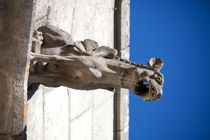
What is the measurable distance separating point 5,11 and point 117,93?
2066mm

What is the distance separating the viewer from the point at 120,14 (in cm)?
298

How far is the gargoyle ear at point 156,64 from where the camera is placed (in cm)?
124

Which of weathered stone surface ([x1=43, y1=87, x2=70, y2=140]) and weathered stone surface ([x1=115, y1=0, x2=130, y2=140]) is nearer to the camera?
weathered stone surface ([x1=43, y1=87, x2=70, y2=140])

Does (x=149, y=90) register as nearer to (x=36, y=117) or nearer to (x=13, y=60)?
(x=13, y=60)

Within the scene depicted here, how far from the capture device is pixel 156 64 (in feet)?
4.11

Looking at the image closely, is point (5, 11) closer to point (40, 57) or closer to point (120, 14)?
point (40, 57)

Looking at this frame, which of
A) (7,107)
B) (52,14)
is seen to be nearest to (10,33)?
(7,107)

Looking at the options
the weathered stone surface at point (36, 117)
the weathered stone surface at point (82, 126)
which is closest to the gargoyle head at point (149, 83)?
the weathered stone surface at point (36, 117)

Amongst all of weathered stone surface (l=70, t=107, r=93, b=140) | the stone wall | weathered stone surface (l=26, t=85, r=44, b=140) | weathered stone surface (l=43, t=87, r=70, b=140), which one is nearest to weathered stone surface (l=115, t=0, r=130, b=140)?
the stone wall

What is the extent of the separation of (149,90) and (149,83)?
0.09 ft

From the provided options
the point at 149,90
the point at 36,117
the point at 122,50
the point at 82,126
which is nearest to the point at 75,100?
the point at 82,126

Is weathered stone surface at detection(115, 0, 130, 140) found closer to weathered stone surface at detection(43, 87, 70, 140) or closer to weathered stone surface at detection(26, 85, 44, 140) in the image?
weathered stone surface at detection(43, 87, 70, 140)

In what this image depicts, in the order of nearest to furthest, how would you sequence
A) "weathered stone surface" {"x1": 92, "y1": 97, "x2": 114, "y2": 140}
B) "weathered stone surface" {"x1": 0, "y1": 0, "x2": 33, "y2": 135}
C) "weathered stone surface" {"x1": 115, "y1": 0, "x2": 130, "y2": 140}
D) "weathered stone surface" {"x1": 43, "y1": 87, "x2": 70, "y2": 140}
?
"weathered stone surface" {"x1": 0, "y1": 0, "x2": 33, "y2": 135}, "weathered stone surface" {"x1": 43, "y1": 87, "x2": 70, "y2": 140}, "weathered stone surface" {"x1": 92, "y1": 97, "x2": 114, "y2": 140}, "weathered stone surface" {"x1": 115, "y1": 0, "x2": 130, "y2": 140}

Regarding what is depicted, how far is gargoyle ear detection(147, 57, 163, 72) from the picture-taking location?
4.06ft
